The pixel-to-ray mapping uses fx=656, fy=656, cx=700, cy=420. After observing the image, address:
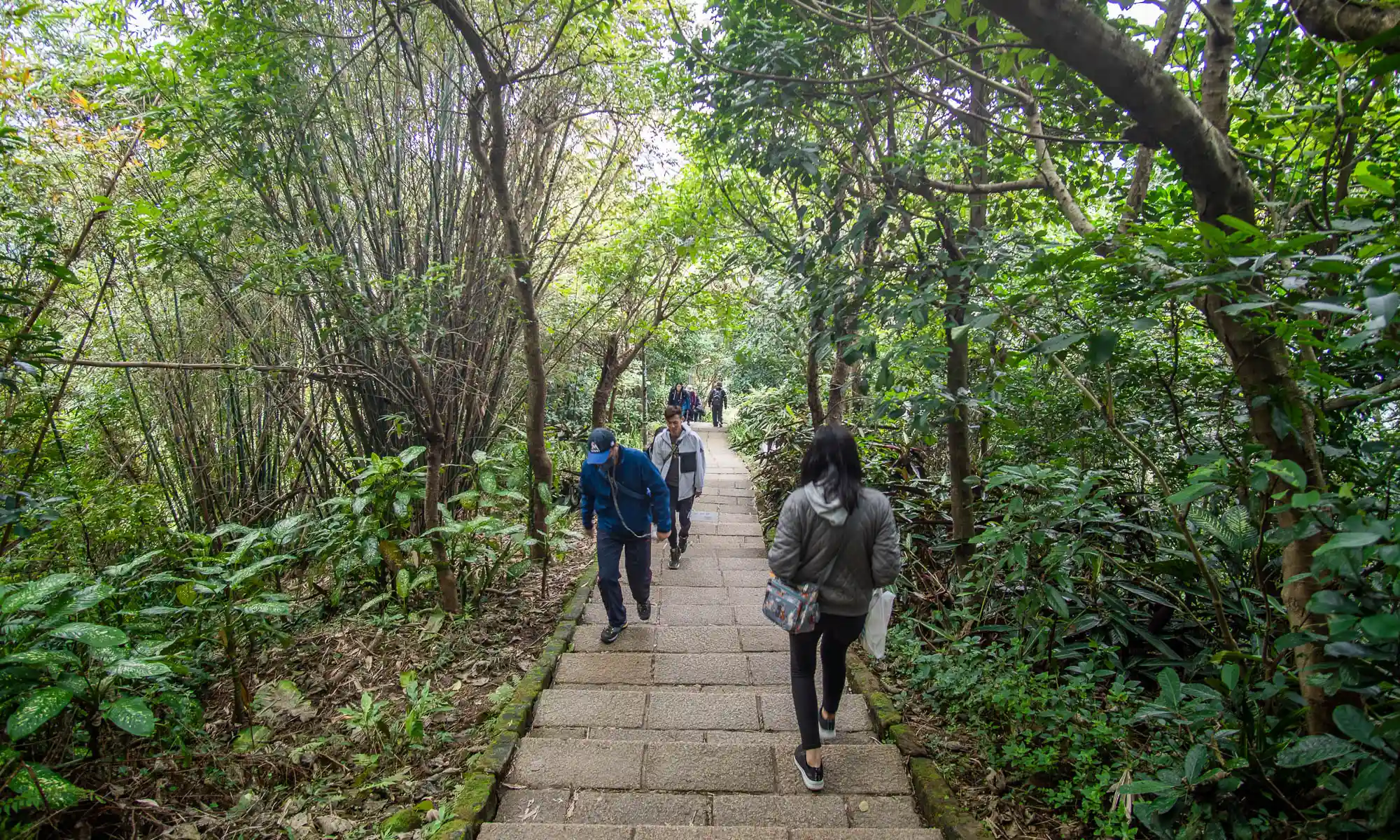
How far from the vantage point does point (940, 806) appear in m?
2.23

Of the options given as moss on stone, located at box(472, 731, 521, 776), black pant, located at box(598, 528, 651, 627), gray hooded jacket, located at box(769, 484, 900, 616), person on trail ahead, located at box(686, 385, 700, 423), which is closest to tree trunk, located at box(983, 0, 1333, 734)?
gray hooded jacket, located at box(769, 484, 900, 616)

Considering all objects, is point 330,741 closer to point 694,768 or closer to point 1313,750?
point 694,768

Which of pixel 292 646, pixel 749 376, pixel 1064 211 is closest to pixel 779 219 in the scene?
pixel 1064 211

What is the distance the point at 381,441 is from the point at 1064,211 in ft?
14.7

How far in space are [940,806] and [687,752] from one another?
943mm

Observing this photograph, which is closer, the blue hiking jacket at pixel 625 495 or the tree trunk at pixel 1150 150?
the tree trunk at pixel 1150 150

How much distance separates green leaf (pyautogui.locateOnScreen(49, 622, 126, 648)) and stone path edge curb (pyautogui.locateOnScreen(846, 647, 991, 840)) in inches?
107

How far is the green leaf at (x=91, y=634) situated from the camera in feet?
6.81

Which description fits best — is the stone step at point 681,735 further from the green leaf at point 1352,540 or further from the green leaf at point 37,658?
the green leaf at point 1352,540

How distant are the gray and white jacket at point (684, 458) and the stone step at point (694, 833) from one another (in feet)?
10.1

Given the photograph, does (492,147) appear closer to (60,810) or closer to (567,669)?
(567,669)

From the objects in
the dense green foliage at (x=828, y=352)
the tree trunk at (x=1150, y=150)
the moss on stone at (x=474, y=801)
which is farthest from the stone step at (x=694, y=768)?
the tree trunk at (x=1150, y=150)

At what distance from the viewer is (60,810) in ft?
6.59

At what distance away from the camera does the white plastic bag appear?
2506 mm
